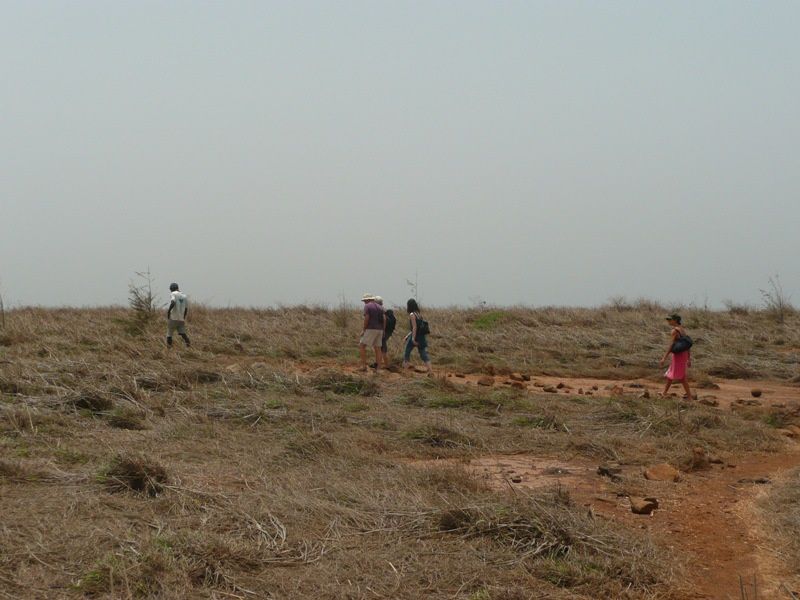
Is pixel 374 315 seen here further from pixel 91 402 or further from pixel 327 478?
pixel 327 478

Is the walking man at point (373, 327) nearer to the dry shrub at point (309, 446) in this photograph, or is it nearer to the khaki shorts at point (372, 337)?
the khaki shorts at point (372, 337)

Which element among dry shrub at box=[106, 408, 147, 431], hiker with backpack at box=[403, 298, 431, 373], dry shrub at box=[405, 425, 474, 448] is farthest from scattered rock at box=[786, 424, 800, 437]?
dry shrub at box=[106, 408, 147, 431]

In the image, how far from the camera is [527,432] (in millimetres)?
9977

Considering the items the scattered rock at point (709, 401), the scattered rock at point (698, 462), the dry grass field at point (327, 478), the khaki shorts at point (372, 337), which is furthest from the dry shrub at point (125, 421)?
the scattered rock at point (709, 401)

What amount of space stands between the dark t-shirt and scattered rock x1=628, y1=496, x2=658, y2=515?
362 inches

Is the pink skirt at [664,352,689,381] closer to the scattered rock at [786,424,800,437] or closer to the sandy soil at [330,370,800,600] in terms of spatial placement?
the scattered rock at [786,424,800,437]

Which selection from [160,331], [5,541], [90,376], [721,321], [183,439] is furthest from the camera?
[721,321]

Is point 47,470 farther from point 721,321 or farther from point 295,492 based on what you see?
point 721,321

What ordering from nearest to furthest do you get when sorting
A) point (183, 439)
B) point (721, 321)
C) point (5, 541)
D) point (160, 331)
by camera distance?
point (5, 541) → point (183, 439) → point (160, 331) → point (721, 321)

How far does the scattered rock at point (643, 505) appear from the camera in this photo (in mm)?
6767

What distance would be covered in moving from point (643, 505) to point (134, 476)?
389 centimetres

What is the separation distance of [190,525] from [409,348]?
36.0 feet

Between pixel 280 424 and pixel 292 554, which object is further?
pixel 280 424

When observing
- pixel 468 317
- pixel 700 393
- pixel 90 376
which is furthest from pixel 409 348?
pixel 468 317
